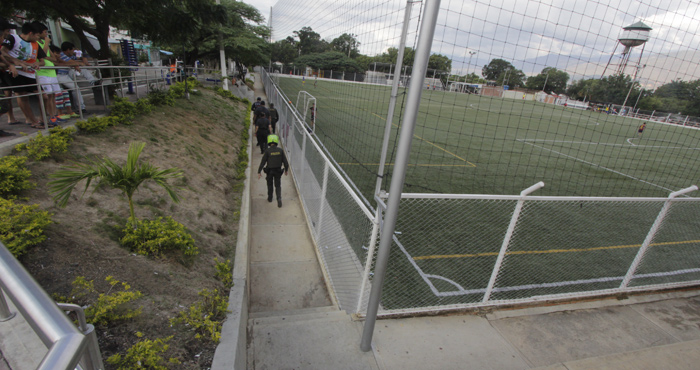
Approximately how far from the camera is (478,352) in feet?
11.7

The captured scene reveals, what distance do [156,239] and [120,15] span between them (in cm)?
919

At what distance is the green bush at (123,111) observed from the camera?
7.37 meters

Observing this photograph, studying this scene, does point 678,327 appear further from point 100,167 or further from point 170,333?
point 100,167

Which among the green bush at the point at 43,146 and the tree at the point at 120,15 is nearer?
the green bush at the point at 43,146

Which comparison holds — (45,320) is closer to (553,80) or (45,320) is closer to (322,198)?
(322,198)

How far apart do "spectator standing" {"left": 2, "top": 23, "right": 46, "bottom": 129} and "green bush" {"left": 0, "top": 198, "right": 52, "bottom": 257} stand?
3.73m

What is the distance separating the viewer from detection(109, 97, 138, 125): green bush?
737 cm

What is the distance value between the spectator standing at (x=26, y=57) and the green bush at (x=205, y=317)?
5.32 m

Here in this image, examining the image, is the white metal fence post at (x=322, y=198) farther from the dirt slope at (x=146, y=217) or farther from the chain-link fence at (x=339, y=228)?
the dirt slope at (x=146, y=217)

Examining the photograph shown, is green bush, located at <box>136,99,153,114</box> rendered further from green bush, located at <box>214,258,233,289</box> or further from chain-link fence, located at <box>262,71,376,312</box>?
green bush, located at <box>214,258,233,289</box>

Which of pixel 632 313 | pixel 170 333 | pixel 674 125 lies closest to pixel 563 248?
pixel 632 313

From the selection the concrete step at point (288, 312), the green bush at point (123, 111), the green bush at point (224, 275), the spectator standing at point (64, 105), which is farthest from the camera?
the green bush at point (123, 111)

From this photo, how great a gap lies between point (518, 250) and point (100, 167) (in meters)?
6.69

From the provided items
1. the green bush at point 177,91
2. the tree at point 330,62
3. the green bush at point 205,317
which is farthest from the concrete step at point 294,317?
the tree at point 330,62
